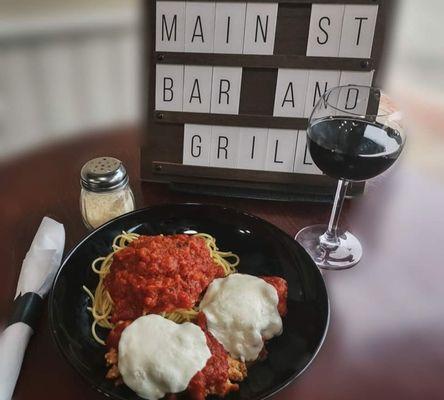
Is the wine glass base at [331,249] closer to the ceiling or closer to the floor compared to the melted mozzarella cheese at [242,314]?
closer to the floor

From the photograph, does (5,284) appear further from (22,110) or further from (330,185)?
(22,110)

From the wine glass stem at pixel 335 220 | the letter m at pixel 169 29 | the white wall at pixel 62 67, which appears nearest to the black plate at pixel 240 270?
the wine glass stem at pixel 335 220

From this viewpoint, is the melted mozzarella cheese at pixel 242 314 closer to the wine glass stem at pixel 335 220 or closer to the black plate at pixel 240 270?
the black plate at pixel 240 270

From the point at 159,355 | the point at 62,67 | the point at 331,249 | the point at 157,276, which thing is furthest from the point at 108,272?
the point at 62,67

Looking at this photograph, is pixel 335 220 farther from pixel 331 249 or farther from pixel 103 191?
pixel 103 191

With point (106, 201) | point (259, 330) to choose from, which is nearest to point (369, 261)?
point (259, 330)

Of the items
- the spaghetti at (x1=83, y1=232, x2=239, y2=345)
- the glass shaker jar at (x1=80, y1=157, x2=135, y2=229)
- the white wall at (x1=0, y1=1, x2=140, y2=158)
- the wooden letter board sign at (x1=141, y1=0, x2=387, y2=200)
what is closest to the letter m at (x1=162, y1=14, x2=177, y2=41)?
the wooden letter board sign at (x1=141, y1=0, x2=387, y2=200)
